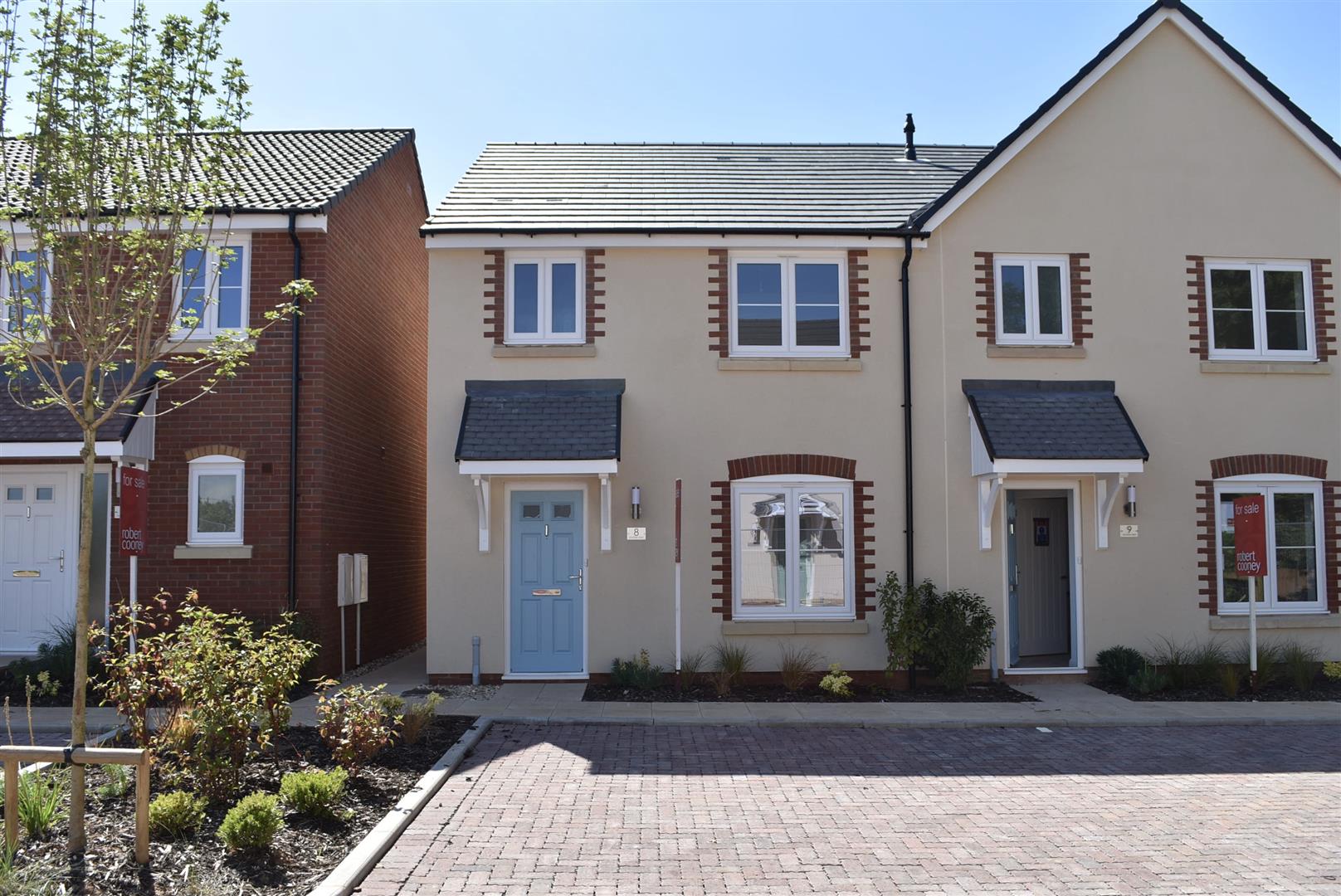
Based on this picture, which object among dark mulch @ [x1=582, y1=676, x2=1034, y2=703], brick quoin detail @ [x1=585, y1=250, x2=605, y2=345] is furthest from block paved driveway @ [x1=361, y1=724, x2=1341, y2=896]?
brick quoin detail @ [x1=585, y1=250, x2=605, y2=345]

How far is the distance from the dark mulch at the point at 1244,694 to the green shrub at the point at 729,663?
14.9ft

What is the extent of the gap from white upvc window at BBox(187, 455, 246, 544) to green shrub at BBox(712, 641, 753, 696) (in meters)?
6.41

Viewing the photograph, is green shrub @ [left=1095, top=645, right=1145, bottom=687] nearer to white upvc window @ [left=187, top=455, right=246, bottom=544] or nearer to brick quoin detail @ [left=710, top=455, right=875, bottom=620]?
brick quoin detail @ [left=710, top=455, right=875, bottom=620]

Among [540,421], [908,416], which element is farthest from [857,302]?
[540,421]

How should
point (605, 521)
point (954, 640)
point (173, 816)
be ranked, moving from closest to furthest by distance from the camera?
1. point (173, 816)
2. point (954, 640)
3. point (605, 521)

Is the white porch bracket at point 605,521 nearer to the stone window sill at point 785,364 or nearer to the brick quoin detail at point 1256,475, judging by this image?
the stone window sill at point 785,364

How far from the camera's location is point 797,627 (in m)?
13.4

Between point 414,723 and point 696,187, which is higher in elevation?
point 696,187

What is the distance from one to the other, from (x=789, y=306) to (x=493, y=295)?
155 inches

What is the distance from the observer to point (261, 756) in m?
8.45

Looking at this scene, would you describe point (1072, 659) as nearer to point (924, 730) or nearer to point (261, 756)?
point (924, 730)

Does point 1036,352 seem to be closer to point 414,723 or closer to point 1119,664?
point 1119,664

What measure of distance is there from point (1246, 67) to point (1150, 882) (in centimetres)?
1213

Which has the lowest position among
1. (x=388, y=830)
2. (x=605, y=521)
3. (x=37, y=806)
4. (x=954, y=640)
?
(x=388, y=830)
